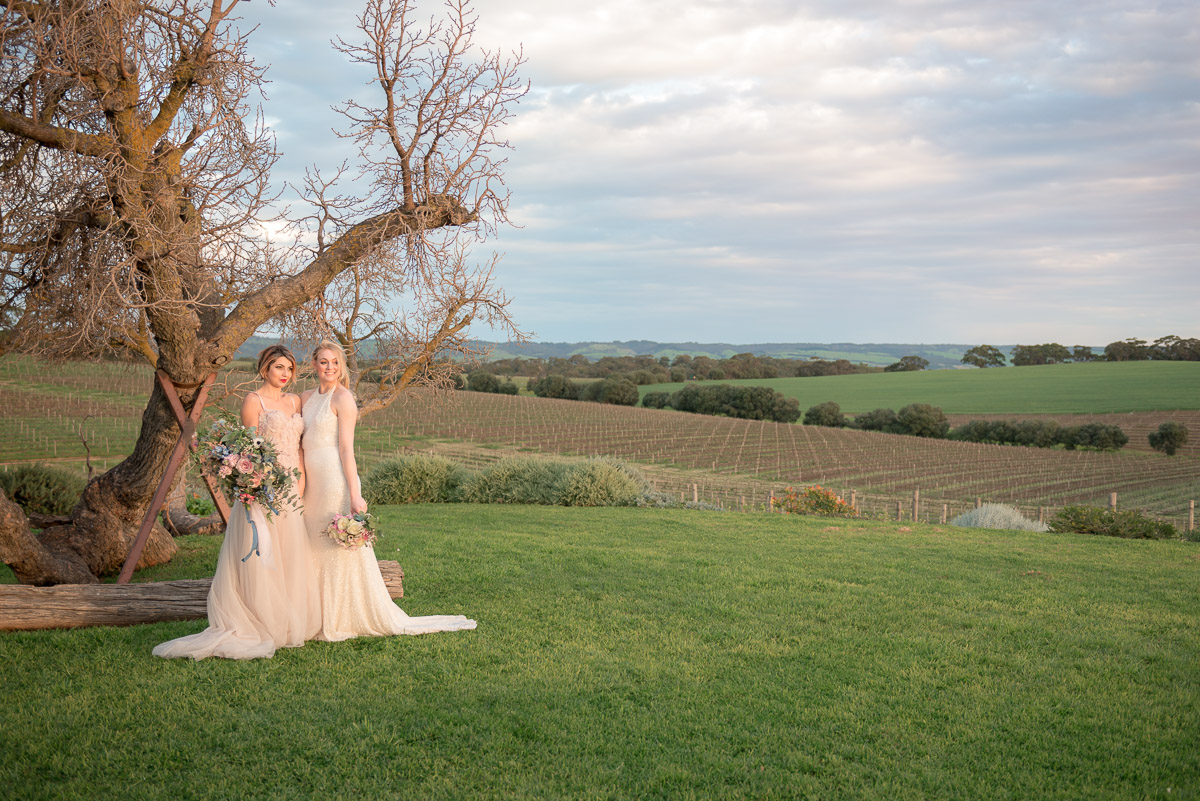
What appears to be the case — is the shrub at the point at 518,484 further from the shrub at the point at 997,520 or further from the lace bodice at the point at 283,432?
the lace bodice at the point at 283,432

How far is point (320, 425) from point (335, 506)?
652 mm

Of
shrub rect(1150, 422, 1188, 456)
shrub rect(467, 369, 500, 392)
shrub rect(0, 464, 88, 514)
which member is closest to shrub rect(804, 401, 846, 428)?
shrub rect(1150, 422, 1188, 456)

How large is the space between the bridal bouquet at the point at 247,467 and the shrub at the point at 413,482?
1311 cm

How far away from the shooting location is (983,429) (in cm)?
6159

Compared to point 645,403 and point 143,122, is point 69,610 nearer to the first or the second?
point 143,122

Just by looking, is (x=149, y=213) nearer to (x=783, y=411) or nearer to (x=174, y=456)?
(x=174, y=456)

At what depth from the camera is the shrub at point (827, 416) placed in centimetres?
7325

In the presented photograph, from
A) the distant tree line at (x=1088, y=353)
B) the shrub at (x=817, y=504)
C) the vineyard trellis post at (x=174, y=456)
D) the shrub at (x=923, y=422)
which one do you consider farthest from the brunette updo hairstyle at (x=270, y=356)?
the distant tree line at (x=1088, y=353)

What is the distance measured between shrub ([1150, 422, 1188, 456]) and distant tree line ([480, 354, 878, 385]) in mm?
55120

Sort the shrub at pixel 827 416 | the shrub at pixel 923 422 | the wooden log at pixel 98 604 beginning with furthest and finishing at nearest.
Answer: the shrub at pixel 827 416 < the shrub at pixel 923 422 < the wooden log at pixel 98 604

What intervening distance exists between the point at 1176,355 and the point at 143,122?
12424 cm

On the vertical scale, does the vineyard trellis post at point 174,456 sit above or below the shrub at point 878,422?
above

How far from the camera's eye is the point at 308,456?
593 cm

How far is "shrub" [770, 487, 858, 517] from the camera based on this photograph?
56.1 feet
